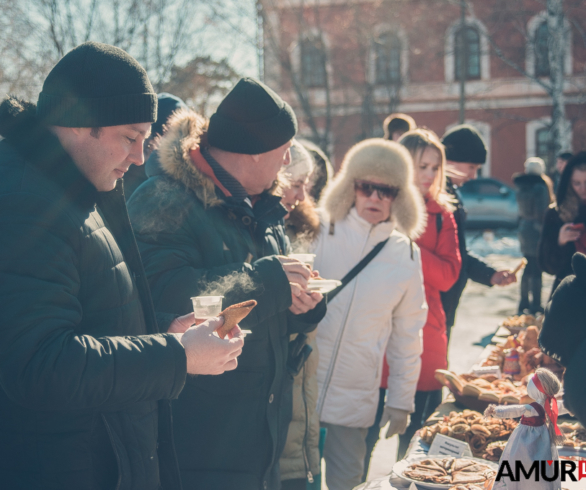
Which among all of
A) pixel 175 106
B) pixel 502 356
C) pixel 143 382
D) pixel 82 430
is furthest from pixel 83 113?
pixel 502 356

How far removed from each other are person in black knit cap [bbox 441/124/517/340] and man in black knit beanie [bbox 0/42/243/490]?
3.01m

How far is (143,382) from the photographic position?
4.80 ft

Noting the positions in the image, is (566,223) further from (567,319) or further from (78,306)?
(78,306)

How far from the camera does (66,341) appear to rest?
1386 millimetres

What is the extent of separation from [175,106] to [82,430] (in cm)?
Result: 278

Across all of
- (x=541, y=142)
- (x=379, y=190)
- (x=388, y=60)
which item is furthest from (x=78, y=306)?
(x=541, y=142)

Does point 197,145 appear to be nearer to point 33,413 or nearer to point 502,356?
point 33,413

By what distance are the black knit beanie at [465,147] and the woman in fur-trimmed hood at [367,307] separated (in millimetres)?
1659

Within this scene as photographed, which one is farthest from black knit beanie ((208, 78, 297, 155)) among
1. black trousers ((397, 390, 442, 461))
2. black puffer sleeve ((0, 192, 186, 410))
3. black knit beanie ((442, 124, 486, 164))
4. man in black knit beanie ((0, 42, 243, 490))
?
black knit beanie ((442, 124, 486, 164))

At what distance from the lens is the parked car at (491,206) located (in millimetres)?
18531

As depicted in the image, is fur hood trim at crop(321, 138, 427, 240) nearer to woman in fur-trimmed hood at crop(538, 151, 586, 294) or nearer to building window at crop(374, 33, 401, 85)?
woman in fur-trimmed hood at crop(538, 151, 586, 294)

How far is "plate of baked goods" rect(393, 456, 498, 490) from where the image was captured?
6.37 ft

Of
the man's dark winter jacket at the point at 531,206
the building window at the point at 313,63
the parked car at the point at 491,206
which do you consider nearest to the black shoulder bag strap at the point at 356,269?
the man's dark winter jacket at the point at 531,206

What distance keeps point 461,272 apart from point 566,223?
762mm
